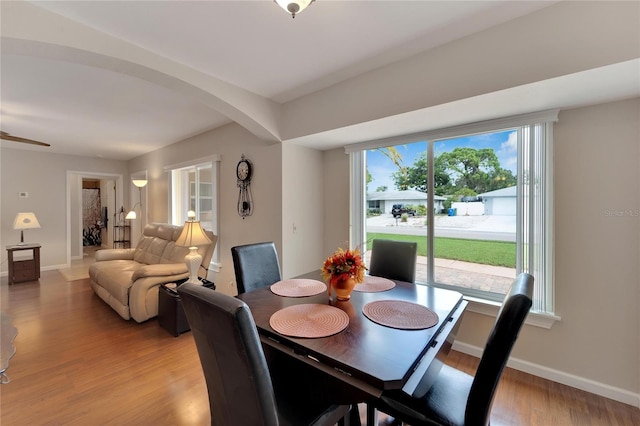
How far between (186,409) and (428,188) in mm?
2819

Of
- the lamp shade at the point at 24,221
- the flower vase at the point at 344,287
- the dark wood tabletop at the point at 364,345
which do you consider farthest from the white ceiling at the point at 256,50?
the lamp shade at the point at 24,221

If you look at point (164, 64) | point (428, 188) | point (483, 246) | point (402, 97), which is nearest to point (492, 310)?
point (483, 246)

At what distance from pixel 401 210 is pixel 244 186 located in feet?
6.67

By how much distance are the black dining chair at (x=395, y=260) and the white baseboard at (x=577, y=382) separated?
1008 millimetres

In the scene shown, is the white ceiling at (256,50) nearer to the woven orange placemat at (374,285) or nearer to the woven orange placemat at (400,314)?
the woven orange placemat at (374,285)

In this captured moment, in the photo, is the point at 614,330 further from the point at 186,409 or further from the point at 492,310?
the point at 186,409

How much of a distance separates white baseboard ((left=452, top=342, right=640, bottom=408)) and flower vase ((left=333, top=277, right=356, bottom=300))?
1.66m

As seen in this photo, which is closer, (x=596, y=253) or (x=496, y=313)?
(x=596, y=253)

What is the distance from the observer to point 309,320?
1.38 metres

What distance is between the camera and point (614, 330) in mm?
1922

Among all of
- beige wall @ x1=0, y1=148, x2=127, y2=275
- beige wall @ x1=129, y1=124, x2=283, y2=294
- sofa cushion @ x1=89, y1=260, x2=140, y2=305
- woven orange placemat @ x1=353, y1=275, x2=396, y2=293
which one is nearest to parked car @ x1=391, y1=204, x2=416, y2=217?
woven orange placemat @ x1=353, y1=275, x2=396, y2=293

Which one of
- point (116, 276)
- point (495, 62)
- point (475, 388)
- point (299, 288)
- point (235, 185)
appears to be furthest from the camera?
point (235, 185)

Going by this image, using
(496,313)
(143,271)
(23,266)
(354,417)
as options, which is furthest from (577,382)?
(23,266)

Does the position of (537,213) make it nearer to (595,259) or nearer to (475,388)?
(595,259)
